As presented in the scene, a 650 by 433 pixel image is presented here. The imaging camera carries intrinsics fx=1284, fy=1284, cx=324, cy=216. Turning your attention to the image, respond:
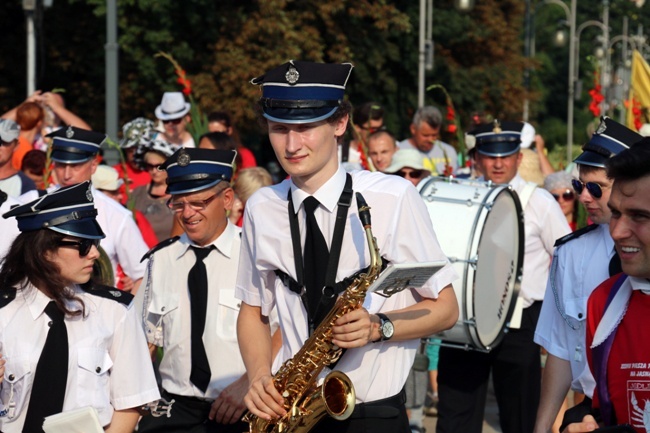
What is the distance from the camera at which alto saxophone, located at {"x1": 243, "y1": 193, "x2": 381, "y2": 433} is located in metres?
4.45

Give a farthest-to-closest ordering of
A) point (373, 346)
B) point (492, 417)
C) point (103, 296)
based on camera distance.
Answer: point (492, 417) → point (103, 296) → point (373, 346)

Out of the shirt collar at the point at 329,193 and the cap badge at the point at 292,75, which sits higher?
the cap badge at the point at 292,75

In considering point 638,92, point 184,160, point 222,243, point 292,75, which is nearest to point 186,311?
point 222,243

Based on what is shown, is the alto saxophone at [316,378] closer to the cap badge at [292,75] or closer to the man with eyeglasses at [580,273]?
the cap badge at [292,75]

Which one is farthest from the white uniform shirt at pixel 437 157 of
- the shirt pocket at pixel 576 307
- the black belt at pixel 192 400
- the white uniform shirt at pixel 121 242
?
the shirt pocket at pixel 576 307

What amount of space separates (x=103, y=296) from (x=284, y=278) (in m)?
0.79

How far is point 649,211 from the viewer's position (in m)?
3.79

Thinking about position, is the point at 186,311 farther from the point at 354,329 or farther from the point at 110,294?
the point at 354,329

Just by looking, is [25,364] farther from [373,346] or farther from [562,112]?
[562,112]

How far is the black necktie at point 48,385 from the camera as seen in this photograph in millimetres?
4910

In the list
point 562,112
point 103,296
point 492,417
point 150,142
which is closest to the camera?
point 103,296

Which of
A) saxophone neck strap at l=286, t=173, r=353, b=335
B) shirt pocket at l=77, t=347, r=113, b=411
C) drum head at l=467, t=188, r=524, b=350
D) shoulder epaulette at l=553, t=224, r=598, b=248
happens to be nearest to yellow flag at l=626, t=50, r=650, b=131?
drum head at l=467, t=188, r=524, b=350

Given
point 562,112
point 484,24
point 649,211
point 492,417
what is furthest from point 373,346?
point 562,112

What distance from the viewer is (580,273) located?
5969 mm
